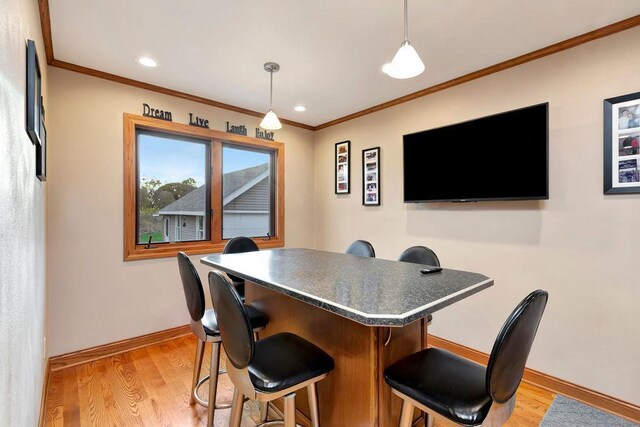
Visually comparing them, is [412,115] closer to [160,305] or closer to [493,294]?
[493,294]

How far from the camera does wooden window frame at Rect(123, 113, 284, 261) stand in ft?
9.59

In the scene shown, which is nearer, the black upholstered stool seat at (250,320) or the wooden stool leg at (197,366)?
the black upholstered stool seat at (250,320)

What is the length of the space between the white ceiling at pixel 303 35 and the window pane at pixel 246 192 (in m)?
1.04

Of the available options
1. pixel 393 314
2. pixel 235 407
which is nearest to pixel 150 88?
pixel 235 407

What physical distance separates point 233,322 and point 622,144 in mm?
2601

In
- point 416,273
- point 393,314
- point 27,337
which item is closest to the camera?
point 393,314

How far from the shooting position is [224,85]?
9.96 ft

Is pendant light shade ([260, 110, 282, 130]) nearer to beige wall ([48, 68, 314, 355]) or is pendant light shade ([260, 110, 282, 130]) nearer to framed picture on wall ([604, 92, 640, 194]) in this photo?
beige wall ([48, 68, 314, 355])

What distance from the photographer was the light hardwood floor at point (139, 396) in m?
1.96

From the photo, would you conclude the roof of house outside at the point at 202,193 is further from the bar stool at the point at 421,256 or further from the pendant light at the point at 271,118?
the bar stool at the point at 421,256

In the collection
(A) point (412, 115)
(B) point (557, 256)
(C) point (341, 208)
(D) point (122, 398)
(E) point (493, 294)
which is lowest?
(D) point (122, 398)

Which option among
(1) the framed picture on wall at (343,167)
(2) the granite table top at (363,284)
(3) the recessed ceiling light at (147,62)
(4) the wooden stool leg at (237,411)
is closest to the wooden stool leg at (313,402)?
(4) the wooden stool leg at (237,411)

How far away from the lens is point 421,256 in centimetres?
225

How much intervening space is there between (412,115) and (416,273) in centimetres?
217
